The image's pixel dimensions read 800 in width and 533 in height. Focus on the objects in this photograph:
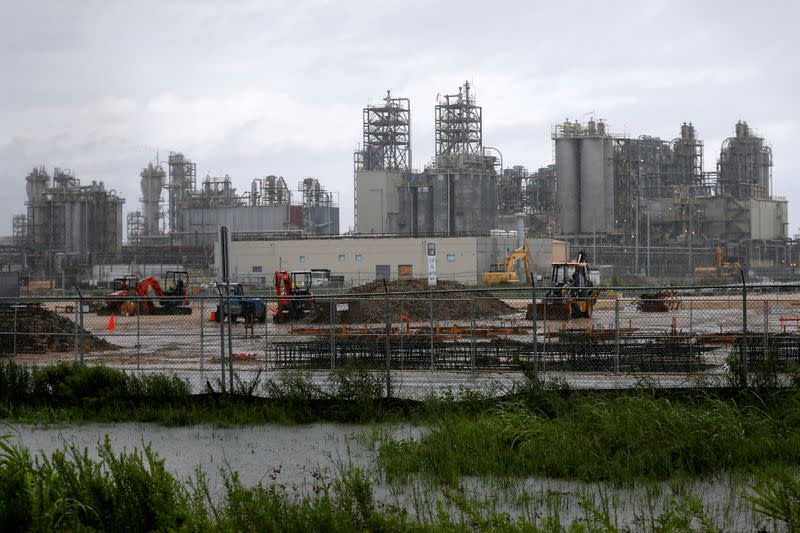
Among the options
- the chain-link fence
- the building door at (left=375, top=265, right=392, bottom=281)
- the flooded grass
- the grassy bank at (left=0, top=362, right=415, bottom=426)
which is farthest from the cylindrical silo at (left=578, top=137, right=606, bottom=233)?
the flooded grass

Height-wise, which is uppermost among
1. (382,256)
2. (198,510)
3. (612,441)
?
(382,256)

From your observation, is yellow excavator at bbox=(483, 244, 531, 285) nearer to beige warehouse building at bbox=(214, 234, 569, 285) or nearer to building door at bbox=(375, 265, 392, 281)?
beige warehouse building at bbox=(214, 234, 569, 285)

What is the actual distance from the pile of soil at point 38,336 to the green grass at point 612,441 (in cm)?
1485

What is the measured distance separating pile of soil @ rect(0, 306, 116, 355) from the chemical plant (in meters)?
52.3

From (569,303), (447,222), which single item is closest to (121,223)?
(447,222)

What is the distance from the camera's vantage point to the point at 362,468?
1262cm

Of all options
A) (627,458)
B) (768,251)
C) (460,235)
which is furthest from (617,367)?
(768,251)

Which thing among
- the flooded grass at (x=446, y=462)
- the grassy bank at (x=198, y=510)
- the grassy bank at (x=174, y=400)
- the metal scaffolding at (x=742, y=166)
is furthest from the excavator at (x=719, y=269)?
the grassy bank at (x=198, y=510)

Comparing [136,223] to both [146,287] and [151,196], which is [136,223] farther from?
[146,287]

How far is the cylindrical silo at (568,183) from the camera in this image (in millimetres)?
99625

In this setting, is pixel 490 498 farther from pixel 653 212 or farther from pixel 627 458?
pixel 653 212

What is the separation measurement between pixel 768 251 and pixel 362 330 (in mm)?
84012

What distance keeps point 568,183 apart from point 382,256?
988 inches

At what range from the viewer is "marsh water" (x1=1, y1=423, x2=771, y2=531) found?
33.8 ft
